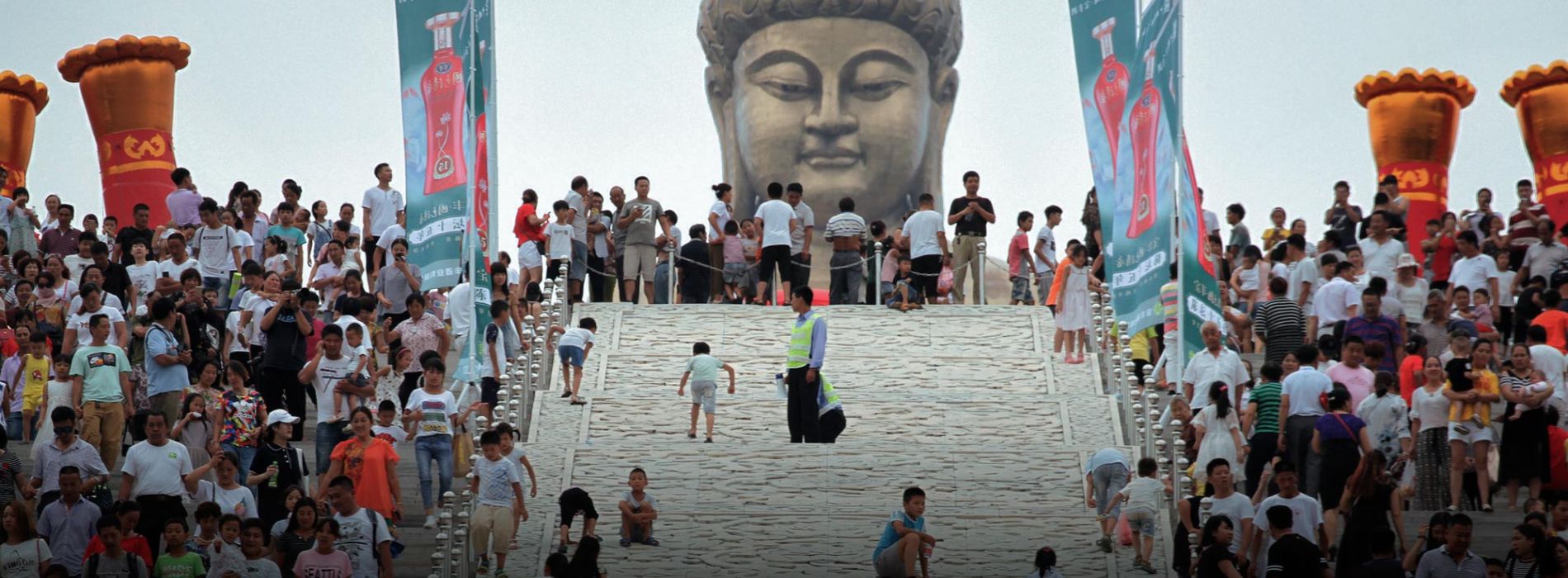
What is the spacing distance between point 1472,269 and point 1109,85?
12.3 feet

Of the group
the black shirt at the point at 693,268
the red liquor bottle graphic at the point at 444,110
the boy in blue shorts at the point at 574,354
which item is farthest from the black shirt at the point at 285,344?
the black shirt at the point at 693,268

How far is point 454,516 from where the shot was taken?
607 inches

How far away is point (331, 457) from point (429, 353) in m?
1.45

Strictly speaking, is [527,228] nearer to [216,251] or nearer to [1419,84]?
[216,251]

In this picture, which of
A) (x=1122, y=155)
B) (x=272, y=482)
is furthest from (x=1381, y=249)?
(x=272, y=482)

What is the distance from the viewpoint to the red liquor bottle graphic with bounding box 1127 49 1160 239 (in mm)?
18453

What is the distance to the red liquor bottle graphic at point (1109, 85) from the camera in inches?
805

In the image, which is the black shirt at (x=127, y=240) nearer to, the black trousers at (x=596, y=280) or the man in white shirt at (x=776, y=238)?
the black trousers at (x=596, y=280)

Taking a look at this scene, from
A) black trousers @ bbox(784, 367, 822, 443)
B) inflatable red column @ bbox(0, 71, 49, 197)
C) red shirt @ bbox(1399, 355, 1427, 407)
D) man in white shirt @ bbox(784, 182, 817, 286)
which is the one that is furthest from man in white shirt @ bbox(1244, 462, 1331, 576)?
inflatable red column @ bbox(0, 71, 49, 197)

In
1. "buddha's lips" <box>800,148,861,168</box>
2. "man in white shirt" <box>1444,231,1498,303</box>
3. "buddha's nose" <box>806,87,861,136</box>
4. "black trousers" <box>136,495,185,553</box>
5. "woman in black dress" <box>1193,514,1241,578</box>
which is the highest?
"buddha's nose" <box>806,87,861,136</box>

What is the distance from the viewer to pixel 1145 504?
15.9 m

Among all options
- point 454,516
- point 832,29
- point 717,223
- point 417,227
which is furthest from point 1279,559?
point 832,29

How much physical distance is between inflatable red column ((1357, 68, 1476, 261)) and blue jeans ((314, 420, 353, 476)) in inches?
590

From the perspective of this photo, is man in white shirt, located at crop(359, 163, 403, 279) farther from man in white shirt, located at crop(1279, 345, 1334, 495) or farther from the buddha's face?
man in white shirt, located at crop(1279, 345, 1334, 495)
